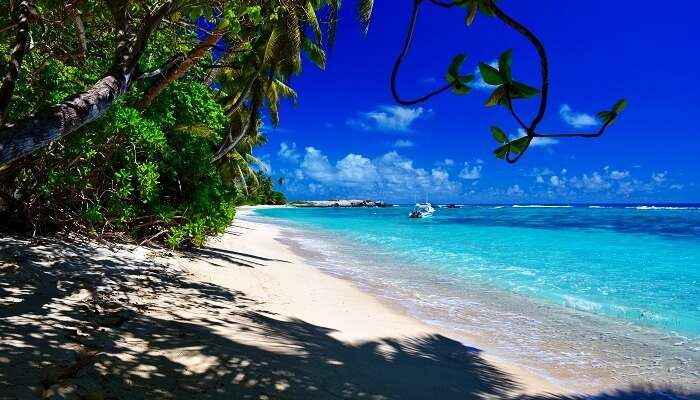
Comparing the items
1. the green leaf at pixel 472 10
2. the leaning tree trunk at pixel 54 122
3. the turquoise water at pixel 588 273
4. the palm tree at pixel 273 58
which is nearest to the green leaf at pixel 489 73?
the green leaf at pixel 472 10

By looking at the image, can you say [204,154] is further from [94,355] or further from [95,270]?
[94,355]

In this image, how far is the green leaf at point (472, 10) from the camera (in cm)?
106

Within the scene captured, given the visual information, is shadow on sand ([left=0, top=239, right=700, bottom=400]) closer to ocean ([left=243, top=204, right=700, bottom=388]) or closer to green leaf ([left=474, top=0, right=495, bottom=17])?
ocean ([left=243, top=204, right=700, bottom=388])

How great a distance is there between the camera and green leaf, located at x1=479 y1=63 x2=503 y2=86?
795mm

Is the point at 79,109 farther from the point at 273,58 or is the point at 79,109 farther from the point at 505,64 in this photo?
the point at 273,58

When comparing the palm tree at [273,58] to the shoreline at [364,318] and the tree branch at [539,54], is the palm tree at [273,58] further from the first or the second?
the tree branch at [539,54]

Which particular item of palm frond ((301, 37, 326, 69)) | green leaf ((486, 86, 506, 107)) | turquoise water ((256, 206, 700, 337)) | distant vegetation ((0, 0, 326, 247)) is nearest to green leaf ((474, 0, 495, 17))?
green leaf ((486, 86, 506, 107))

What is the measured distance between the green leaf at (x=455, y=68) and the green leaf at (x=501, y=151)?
193 millimetres

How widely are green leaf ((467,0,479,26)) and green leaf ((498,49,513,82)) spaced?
344mm

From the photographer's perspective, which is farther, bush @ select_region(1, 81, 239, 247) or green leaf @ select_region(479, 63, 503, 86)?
bush @ select_region(1, 81, 239, 247)

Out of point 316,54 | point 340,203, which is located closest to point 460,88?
point 316,54

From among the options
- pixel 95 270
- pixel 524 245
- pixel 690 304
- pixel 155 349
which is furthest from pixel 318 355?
pixel 524 245

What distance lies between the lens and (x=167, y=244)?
855cm

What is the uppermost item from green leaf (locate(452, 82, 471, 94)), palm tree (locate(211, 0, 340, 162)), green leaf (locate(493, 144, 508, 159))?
palm tree (locate(211, 0, 340, 162))
